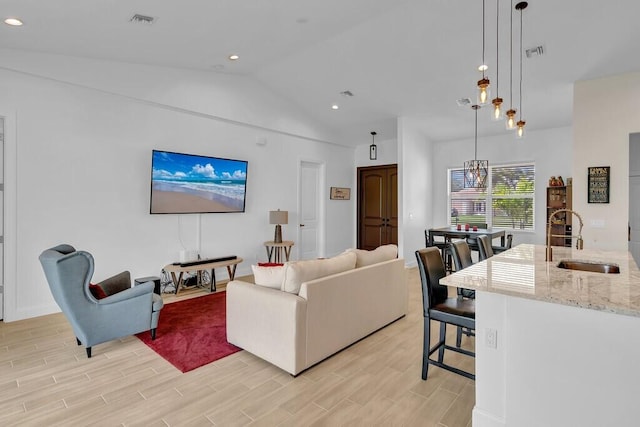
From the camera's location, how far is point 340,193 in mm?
8148

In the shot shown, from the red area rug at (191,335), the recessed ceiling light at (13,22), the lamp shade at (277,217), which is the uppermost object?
the recessed ceiling light at (13,22)

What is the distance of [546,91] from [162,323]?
19.8ft

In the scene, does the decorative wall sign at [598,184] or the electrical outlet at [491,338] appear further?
the decorative wall sign at [598,184]

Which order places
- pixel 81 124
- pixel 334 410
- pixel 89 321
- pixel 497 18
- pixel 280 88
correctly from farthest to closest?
pixel 280 88, pixel 81 124, pixel 497 18, pixel 89 321, pixel 334 410

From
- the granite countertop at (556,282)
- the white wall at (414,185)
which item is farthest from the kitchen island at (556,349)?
the white wall at (414,185)

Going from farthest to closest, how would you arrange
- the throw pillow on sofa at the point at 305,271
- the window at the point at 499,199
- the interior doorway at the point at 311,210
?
1. the interior doorway at the point at 311,210
2. the window at the point at 499,199
3. the throw pillow on sofa at the point at 305,271

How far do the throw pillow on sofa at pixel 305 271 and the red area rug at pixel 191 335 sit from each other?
0.94 m

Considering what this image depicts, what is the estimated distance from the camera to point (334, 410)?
87.3 inches

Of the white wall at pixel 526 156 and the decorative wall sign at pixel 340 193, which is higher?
the white wall at pixel 526 156

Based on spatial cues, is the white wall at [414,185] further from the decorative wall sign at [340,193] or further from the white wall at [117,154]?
the white wall at [117,154]

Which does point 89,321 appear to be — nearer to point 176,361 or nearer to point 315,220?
point 176,361

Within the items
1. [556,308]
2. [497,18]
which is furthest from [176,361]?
[497,18]

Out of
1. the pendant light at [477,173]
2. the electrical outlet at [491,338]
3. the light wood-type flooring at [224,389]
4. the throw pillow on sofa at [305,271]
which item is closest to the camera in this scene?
the electrical outlet at [491,338]

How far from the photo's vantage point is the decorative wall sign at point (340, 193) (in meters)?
7.96
